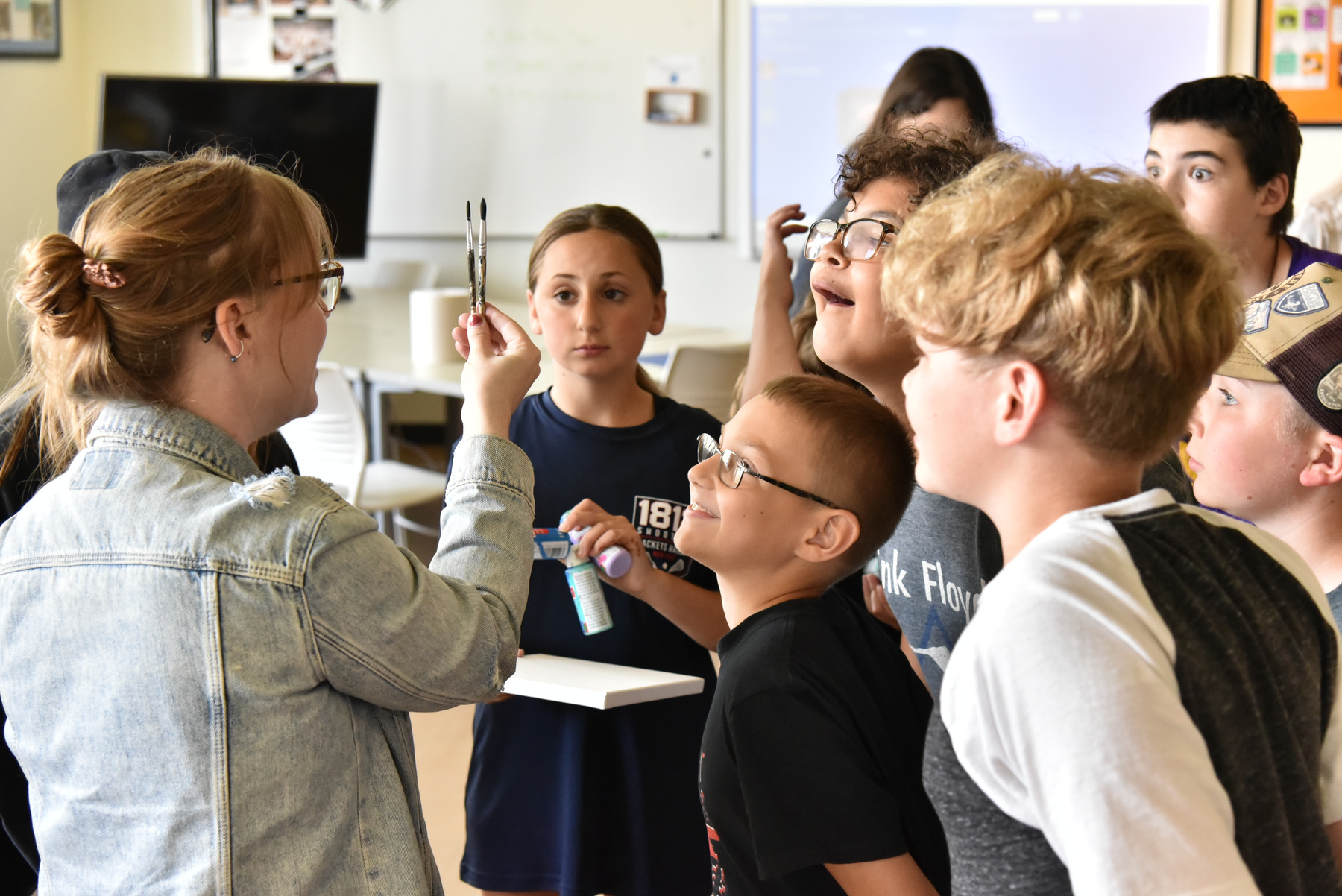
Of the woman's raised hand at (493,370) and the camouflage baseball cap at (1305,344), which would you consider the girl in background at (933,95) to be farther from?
the camouflage baseball cap at (1305,344)

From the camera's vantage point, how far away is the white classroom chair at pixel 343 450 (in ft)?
11.2

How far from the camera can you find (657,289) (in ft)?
6.22

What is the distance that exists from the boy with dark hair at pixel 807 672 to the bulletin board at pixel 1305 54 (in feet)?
13.0

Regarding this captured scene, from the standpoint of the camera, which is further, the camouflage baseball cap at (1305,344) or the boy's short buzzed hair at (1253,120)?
the boy's short buzzed hair at (1253,120)

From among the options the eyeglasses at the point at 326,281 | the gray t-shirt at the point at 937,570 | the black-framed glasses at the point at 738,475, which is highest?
the eyeglasses at the point at 326,281

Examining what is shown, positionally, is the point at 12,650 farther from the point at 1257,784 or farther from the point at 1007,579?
the point at 1257,784

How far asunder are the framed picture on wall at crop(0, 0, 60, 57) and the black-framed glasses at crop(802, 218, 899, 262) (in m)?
4.99

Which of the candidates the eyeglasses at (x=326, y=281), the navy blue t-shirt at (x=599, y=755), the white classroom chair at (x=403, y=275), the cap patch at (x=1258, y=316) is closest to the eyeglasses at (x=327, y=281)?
the eyeglasses at (x=326, y=281)

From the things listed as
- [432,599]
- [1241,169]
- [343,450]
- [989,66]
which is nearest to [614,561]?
[432,599]

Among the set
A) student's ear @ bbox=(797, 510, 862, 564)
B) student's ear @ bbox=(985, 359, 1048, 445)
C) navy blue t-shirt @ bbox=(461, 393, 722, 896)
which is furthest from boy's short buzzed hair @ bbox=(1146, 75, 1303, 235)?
student's ear @ bbox=(985, 359, 1048, 445)

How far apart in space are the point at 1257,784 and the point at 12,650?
952mm

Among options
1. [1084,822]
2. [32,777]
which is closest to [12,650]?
[32,777]

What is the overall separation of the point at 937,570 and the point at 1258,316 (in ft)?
1.37

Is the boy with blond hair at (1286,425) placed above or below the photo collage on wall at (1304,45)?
below
